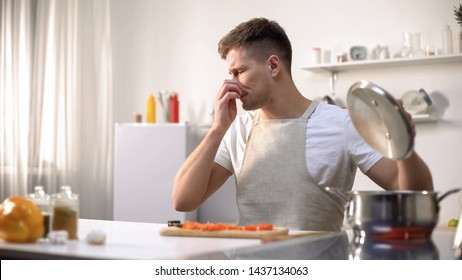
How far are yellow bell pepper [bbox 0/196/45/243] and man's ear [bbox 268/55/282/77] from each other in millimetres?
1258

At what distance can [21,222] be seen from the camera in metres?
1.11

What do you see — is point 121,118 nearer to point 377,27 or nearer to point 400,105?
point 377,27

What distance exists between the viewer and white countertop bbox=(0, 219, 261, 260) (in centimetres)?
99

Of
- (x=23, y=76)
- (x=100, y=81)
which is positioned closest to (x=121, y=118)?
(x=100, y=81)

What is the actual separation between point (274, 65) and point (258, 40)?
0.34 feet

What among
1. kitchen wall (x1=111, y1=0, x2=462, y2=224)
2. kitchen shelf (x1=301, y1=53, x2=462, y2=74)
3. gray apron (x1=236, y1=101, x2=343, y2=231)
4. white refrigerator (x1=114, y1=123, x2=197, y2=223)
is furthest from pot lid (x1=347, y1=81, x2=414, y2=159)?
white refrigerator (x1=114, y1=123, x2=197, y2=223)

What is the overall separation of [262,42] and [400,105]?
113cm

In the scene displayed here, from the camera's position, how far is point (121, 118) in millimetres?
5066

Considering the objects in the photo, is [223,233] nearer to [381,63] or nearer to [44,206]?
[44,206]

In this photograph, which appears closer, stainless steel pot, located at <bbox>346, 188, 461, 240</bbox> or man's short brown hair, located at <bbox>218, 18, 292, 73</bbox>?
stainless steel pot, located at <bbox>346, 188, 461, 240</bbox>

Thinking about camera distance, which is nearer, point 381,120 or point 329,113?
point 381,120

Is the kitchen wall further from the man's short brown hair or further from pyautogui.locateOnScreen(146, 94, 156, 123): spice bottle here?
the man's short brown hair

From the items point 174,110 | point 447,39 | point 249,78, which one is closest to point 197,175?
point 249,78
